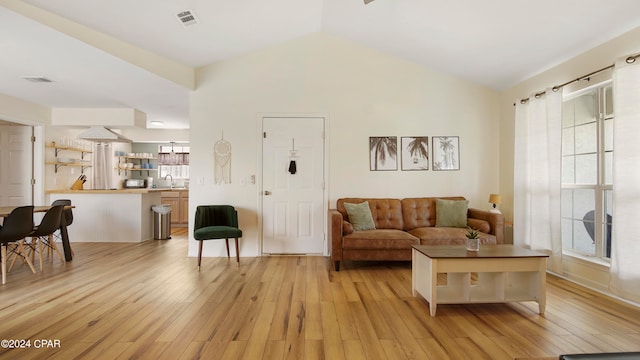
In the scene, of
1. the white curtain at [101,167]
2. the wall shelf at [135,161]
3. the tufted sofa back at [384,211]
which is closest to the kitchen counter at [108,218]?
the white curtain at [101,167]

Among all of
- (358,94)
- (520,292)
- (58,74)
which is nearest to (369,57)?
(358,94)

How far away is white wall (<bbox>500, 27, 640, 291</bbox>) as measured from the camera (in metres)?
3.05

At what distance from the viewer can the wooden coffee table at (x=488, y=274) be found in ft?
8.68

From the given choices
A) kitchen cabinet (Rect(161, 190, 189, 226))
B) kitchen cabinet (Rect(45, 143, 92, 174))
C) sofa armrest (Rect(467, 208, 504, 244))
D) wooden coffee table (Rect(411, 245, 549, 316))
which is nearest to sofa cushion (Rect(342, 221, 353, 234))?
wooden coffee table (Rect(411, 245, 549, 316))

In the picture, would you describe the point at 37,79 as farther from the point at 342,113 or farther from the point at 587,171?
the point at 587,171

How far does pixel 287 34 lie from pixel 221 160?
2.13m

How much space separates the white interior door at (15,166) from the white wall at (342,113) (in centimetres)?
343

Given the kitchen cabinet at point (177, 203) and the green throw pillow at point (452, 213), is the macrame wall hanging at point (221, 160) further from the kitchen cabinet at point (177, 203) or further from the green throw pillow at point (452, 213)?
the kitchen cabinet at point (177, 203)

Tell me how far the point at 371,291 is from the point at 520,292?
4.43 feet

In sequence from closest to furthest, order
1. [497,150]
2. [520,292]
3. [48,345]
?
[48,345]
[520,292]
[497,150]

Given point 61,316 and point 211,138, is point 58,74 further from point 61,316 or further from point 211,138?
point 61,316

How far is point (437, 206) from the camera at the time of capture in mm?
4648

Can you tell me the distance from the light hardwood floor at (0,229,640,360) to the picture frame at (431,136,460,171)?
1984 millimetres

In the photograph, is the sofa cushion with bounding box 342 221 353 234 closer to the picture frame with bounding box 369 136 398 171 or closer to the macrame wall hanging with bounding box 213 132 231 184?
the picture frame with bounding box 369 136 398 171
